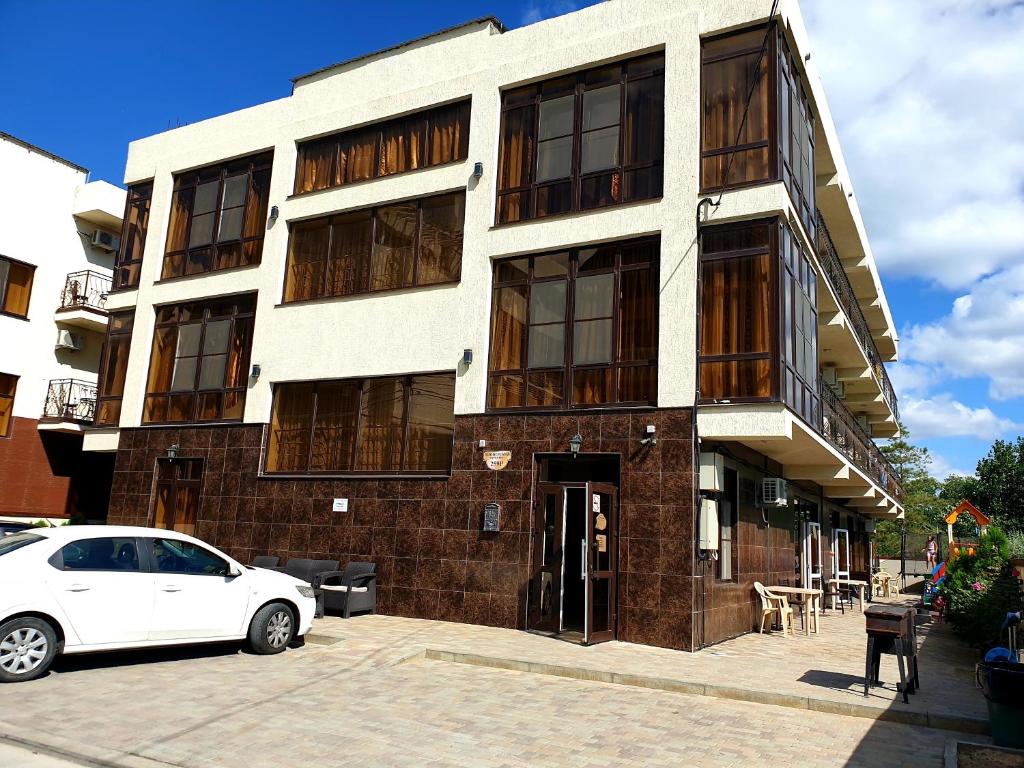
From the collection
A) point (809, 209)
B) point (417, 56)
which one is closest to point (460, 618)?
point (809, 209)

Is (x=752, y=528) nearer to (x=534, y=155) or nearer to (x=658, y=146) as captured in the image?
(x=658, y=146)

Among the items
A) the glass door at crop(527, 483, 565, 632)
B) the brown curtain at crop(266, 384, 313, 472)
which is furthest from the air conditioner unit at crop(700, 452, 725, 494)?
the brown curtain at crop(266, 384, 313, 472)

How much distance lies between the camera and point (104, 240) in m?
25.9

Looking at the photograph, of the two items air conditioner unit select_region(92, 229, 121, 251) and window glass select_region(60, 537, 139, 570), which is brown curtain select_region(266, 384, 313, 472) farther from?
air conditioner unit select_region(92, 229, 121, 251)

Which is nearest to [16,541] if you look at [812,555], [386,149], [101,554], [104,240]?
[101,554]

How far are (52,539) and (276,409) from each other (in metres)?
8.94

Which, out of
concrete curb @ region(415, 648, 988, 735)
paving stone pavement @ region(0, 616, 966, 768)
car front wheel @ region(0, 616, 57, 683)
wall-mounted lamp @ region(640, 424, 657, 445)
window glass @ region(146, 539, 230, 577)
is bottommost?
paving stone pavement @ region(0, 616, 966, 768)

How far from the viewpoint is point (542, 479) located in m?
14.1

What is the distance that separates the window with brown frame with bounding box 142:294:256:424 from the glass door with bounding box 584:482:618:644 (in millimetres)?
9166

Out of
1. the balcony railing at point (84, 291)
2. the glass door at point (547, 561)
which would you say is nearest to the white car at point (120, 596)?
the glass door at point (547, 561)

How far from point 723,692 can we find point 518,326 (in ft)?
25.2

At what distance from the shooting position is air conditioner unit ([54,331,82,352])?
24206 millimetres

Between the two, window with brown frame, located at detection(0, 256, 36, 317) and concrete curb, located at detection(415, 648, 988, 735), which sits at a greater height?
window with brown frame, located at detection(0, 256, 36, 317)

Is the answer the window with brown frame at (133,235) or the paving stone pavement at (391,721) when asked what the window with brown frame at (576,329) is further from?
the window with brown frame at (133,235)
